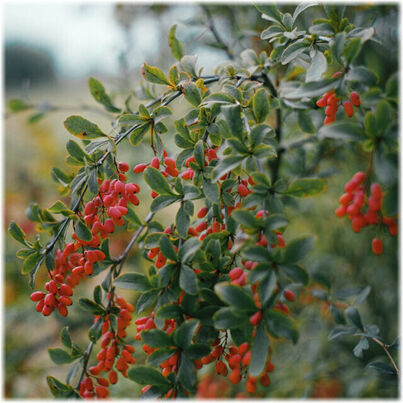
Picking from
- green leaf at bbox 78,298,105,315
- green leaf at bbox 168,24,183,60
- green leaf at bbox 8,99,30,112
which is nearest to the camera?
green leaf at bbox 78,298,105,315

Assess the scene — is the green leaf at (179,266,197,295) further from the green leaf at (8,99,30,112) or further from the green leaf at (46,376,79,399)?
the green leaf at (8,99,30,112)

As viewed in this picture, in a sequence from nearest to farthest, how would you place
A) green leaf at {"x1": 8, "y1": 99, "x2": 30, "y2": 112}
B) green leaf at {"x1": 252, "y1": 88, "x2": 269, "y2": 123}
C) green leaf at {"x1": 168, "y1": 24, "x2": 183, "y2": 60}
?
green leaf at {"x1": 252, "y1": 88, "x2": 269, "y2": 123} < green leaf at {"x1": 168, "y1": 24, "x2": 183, "y2": 60} < green leaf at {"x1": 8, "y1": 99, "x2": 30, "y2": 112}

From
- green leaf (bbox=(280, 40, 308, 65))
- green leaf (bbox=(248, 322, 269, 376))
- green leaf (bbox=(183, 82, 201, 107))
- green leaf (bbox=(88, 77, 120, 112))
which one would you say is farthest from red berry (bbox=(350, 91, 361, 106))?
green leaf (bbox=(88, 77, 120, 112))

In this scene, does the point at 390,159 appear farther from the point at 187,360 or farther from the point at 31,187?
the point at 31,187

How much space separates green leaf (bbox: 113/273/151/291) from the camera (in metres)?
0.52

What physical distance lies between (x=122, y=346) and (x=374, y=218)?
0.46m

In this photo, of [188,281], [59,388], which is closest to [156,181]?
[188,281]

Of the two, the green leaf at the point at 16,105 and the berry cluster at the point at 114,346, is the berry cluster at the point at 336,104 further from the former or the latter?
the green leaf at the point at 16,105

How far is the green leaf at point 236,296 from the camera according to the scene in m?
0.42

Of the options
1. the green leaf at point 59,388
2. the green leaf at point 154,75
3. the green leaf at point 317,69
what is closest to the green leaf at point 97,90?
the green leaf at point 154,75

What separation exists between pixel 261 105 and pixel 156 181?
6.7 inches

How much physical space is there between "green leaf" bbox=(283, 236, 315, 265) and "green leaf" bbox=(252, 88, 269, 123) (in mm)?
173

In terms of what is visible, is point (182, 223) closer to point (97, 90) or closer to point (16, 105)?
point (97, 90)

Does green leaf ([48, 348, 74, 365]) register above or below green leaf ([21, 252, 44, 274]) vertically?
below
